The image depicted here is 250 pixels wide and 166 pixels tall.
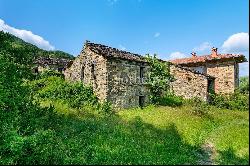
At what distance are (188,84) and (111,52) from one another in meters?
10.9

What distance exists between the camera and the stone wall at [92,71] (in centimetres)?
3073

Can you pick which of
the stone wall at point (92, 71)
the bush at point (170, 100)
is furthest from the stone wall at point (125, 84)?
the bush at point (170, 100)

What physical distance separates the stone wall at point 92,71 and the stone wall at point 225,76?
17.1 m

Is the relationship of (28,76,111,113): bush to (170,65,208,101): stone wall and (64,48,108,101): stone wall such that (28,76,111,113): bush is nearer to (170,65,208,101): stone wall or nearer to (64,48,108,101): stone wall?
(64,48,108,101): stone wall

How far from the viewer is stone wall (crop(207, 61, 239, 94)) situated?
1622 inches

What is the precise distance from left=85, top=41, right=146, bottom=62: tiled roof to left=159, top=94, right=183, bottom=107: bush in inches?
180

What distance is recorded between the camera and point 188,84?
127 ft

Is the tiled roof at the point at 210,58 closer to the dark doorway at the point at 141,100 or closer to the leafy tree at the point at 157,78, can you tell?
the leafy tree at the point at 157,78

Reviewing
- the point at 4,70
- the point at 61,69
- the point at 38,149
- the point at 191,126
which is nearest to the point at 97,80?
the point at 191,126

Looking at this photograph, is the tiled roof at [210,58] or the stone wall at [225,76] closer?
A: the tiled roof at [210,58]

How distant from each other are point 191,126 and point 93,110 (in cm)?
886

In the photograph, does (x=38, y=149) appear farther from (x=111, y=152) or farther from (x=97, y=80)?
(x=97, y=80)

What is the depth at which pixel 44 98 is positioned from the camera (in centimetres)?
3064

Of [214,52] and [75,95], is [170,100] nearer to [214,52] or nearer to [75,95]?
[75,95]
